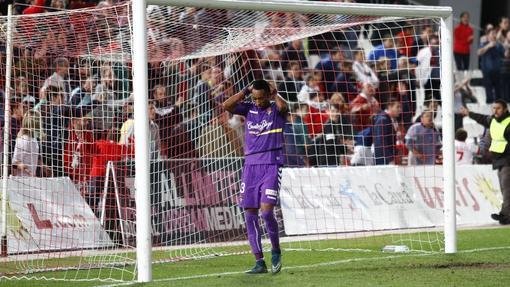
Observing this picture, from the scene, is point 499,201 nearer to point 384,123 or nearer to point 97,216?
point 384,123

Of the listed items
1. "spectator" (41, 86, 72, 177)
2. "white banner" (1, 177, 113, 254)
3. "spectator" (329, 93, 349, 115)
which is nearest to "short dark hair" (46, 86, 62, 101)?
"spectator" (41, 86, 72, 177)

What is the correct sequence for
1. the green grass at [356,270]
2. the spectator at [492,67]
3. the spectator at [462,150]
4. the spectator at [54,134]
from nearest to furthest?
the green grass at [356,270]
the spectator at [54,134]
the spectator at [462,150]
the spectator at [492,67]

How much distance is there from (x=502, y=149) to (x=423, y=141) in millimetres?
1444

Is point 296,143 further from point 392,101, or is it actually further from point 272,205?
point 272,205

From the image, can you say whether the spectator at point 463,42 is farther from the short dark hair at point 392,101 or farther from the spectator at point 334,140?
the spectator at point 334,140

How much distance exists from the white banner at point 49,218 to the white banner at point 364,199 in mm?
3808

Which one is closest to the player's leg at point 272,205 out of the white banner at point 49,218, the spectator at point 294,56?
the white banner at point 49,218

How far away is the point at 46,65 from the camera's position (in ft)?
53.7

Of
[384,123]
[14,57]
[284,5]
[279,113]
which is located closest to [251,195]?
[279,113]

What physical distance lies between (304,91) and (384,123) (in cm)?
154

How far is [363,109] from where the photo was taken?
68.5 feet

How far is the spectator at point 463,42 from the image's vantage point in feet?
94.3

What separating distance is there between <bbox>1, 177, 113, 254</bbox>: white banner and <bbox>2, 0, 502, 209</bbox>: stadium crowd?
20 cm

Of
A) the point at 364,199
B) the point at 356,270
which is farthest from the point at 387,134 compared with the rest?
the point at 356,270
